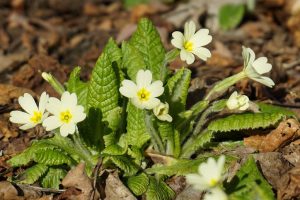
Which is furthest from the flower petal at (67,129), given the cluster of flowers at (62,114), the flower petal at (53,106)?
the flower petal at (53,106)

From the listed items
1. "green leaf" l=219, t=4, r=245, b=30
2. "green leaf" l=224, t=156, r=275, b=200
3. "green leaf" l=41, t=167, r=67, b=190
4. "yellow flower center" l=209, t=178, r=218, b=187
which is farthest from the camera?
"green leaf" l=219, t=4, r=245, b=30

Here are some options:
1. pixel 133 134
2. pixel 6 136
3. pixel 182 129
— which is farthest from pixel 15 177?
pixel 182 129

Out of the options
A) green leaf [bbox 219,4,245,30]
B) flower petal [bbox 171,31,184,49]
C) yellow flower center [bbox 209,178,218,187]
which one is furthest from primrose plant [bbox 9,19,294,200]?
green leaf [bbox 219,4,245,30]

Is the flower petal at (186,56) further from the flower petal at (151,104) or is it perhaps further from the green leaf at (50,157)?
the green leaf at (50,157)

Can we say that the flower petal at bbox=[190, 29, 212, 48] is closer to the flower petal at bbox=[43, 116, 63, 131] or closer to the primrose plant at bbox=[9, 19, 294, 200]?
the primrose plant at bbox=[9, 19, 294, 200]

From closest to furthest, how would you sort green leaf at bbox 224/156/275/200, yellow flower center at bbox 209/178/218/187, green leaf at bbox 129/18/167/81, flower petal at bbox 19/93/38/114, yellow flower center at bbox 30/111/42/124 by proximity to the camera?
yellow flower center at bbox 209/178/218/187
green leaf at bbox 224/156/275/200
yellow flower center at bbox 30/111/42/124
flower petal at bbox 19/93/38/114
green leaf at bbox 129/18/167/81

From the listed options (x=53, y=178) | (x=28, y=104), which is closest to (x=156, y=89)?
(x=28, y=104)

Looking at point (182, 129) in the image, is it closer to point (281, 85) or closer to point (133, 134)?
point (133, 134)
